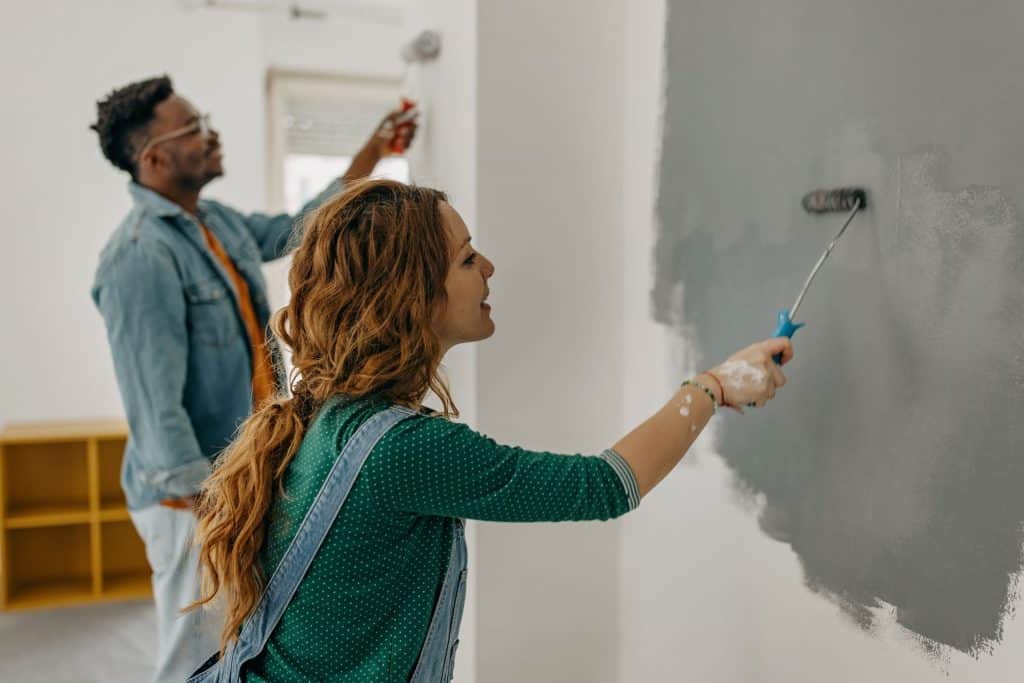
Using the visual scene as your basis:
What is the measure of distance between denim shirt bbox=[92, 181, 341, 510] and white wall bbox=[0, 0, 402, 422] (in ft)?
5.37

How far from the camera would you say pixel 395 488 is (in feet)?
3.09

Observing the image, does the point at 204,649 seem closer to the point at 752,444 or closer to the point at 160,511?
the point at 160,511

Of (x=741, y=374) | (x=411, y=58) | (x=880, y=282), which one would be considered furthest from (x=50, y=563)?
(x=880, y=282)

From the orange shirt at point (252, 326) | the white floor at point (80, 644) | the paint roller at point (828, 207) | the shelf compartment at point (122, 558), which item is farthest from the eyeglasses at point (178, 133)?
the shelf compartment at point (122, 558)

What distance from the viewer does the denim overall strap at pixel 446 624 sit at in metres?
1.05

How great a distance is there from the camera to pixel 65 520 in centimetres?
301

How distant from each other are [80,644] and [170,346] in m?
1.62

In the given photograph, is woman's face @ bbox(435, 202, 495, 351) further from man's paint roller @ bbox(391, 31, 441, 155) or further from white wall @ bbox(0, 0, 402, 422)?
white wall @ bbox(0, 0, 402, 422)

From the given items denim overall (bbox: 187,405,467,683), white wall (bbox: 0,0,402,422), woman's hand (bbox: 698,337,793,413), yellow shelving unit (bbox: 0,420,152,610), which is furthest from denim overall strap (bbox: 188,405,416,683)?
white wall (bbox: 0,0,402,422)

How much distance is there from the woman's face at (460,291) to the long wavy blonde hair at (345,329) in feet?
0.04

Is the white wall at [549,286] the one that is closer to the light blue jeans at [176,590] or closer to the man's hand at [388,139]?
the man's hand at [388,139]

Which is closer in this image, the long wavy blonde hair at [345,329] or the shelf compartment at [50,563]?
the long wavy blonde hair at [345,329]

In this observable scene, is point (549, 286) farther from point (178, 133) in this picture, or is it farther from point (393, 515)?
point (178, 133)

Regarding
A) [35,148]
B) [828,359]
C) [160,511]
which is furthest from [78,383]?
[828,359]
